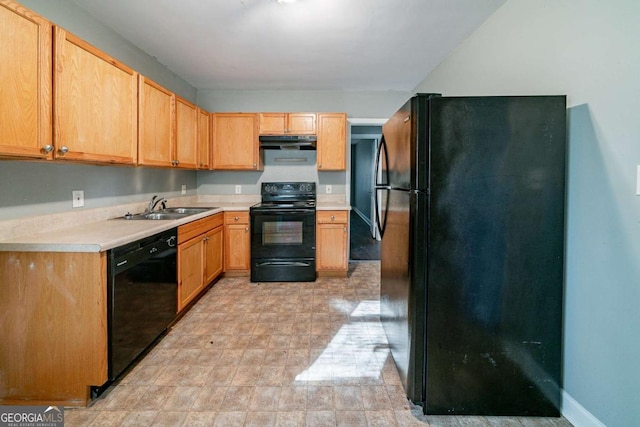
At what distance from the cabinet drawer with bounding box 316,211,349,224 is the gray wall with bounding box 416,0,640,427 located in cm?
248

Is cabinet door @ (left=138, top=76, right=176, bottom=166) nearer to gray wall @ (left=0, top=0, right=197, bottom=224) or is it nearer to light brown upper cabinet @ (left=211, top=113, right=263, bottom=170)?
gray wall @ (left=0, top=0, right=197, bottom=224)

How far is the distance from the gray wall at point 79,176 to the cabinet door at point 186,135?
321 millimetres

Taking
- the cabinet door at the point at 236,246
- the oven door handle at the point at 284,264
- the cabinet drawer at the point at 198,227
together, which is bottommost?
the oven door handle at the point at 284,264

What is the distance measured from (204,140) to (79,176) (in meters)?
1.81

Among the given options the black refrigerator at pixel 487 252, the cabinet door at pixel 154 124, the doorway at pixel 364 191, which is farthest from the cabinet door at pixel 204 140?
the black refrigerator at pixel 487 252

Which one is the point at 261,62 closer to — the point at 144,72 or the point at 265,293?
the point at 144,72

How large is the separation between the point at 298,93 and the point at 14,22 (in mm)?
3297

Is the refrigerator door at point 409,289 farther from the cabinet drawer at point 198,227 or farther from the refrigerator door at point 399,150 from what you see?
the cabinet drawer at point 198,227

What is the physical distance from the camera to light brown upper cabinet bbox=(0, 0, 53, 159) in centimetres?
150

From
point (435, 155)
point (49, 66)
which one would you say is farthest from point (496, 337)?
point (49, 66)

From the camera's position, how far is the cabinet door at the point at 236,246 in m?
4.07

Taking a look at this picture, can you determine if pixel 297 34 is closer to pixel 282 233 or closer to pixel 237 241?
pixel 282 233

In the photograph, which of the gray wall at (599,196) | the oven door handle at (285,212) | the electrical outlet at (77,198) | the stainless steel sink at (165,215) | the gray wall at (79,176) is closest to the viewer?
the gray wall at (599,196)

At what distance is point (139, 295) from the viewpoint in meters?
2.17
